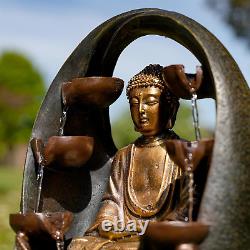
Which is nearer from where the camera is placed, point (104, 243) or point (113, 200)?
point (104, 243)

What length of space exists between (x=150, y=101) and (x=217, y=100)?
792mm

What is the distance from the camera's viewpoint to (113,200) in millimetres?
4891

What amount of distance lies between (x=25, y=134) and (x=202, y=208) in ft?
123

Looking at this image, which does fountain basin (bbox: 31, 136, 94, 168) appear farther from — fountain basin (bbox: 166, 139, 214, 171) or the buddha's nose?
fountain basin (bbox: 166, 139, 214, 171)

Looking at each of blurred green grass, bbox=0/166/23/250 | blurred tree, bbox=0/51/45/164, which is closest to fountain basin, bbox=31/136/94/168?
blurred green grass, bbox=0/166/23/250

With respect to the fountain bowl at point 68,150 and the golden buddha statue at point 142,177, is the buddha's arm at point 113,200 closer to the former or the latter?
the golden buddha statue at point 142,177

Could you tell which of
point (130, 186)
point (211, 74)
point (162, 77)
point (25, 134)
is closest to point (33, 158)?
point (130, 186)

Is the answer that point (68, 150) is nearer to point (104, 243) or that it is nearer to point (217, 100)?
point (104, 243)

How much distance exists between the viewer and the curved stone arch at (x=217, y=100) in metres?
3.98

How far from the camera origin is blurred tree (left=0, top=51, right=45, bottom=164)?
40.6m

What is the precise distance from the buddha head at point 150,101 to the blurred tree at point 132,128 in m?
11.2

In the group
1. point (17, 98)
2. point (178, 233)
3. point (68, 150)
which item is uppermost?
point (17, 98)

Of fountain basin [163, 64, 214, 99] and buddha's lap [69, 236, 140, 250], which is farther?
buddha's lap [69, 236, 140, 250]

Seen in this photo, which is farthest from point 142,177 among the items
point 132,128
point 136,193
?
point 132,128
